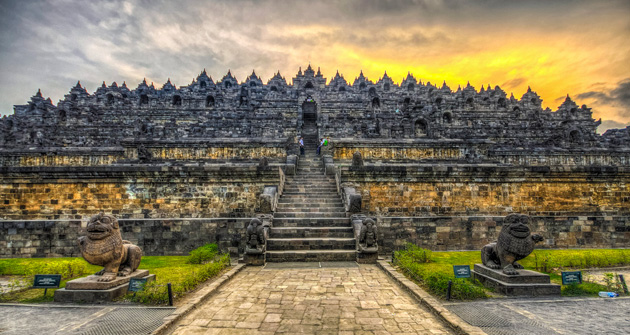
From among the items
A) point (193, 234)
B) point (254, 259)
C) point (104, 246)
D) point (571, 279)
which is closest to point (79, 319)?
point (104, 246)

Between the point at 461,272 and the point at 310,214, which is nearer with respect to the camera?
the point at 461,272

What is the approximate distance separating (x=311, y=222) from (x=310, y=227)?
0.91 feet

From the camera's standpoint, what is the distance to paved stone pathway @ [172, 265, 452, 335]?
4.50m

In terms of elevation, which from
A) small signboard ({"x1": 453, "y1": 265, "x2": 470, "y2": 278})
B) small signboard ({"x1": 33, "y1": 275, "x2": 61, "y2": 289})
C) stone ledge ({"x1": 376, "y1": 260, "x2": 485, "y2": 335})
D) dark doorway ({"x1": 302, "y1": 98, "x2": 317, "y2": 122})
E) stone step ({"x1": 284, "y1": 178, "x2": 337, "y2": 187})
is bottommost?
stone ledge ({"x1": 376, "y1": 260, "x2": 485, "y2": 335})

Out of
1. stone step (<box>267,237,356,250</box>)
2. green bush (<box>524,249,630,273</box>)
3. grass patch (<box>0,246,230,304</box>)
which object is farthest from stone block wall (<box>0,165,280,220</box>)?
green bush (<box>524,249,630,273</box>)

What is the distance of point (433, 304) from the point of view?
5.15m

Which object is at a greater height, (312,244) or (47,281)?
(312,244)

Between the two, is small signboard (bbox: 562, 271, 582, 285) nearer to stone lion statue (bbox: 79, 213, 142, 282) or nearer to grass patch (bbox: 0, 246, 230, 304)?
grass patch (bbox: 0, 246, 230, 304)

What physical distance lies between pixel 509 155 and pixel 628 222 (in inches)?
358

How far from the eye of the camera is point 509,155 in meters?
19.2

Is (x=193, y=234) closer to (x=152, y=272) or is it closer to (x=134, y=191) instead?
(x=152, y=272)

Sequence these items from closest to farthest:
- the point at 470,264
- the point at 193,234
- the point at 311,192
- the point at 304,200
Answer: the point at 470,264 < the point at 193,234 < the point at 304,200 < the point at 311,192

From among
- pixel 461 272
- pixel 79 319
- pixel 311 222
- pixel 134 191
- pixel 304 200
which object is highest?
pixel 134 191

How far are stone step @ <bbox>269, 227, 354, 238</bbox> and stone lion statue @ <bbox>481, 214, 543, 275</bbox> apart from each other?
14.3 ft
